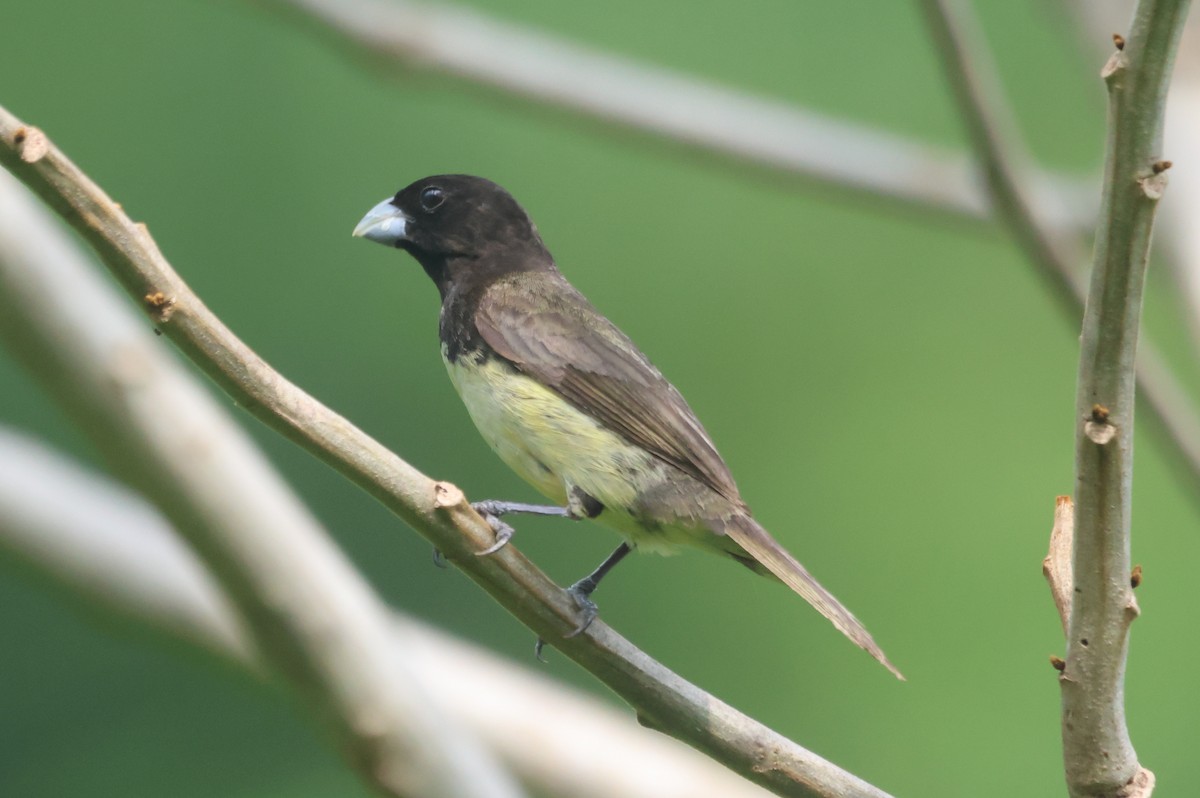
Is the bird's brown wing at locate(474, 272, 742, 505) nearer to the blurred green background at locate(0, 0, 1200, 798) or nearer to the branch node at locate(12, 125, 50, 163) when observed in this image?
the branch node at locate(12, 125, 50, 163)

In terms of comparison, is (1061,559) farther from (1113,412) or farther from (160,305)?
(160,305)

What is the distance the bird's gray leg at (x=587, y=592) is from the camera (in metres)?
2.30

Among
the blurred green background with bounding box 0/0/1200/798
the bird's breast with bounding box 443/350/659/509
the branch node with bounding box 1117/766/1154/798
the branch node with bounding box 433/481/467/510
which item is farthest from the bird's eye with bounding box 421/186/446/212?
the blurred green background with bounding box 0/0/1200/798

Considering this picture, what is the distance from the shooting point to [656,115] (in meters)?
5.17

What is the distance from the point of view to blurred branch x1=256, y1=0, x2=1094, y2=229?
497 cm

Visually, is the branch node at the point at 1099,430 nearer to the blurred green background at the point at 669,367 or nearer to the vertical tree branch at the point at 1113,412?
the vertical tree branch at the point at 1113,412

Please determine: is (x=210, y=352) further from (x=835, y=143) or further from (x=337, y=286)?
(x=337, y=286)

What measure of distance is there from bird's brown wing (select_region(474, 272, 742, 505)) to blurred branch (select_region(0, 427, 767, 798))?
34.9 inches

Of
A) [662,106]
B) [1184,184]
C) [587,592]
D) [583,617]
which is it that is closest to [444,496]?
[583,617]

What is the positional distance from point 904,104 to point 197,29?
4.94 meters

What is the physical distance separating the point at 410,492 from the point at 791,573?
970 mm

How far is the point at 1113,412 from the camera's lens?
6.00 feet

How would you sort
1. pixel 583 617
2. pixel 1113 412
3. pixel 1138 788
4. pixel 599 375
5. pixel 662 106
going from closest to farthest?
pixel 1113 412 → pixel 1138 788 → pixel 583 617 → pixel 599 375 → pixel 662 106

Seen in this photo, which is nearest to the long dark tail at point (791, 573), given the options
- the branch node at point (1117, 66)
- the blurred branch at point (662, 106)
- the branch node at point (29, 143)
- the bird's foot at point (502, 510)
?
the bird's foot at point (502, 510)
